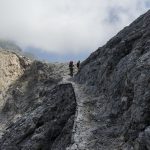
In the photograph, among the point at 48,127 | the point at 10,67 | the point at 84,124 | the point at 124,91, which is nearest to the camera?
the point at 124,91

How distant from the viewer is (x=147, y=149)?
21.0m

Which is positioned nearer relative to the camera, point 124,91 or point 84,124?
point 124,91

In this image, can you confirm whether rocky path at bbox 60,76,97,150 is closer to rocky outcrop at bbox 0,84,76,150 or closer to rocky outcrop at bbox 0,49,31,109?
rocky outcrop at bbox 0,84,76,150

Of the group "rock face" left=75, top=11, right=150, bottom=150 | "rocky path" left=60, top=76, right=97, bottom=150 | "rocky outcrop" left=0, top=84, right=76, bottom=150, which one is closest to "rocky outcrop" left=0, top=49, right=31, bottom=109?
"rock face" left=75, top=11, right=150, bottom=150

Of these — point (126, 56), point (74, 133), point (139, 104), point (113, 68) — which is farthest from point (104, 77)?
point (139, 104)

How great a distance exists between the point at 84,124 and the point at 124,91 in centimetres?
368

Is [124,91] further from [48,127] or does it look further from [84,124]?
[48,127]

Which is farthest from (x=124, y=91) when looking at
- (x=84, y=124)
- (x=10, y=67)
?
(x=10, y=67)

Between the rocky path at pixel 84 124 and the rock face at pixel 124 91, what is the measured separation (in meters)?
0.45

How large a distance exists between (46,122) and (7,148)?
160 inches

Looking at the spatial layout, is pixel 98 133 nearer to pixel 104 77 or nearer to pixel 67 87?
pixel 104 77

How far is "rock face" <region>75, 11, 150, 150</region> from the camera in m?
23.8

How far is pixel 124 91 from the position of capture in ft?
95.5

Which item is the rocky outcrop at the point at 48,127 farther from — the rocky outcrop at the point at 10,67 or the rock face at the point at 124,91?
the rocky outcrop at the point at 10,67
